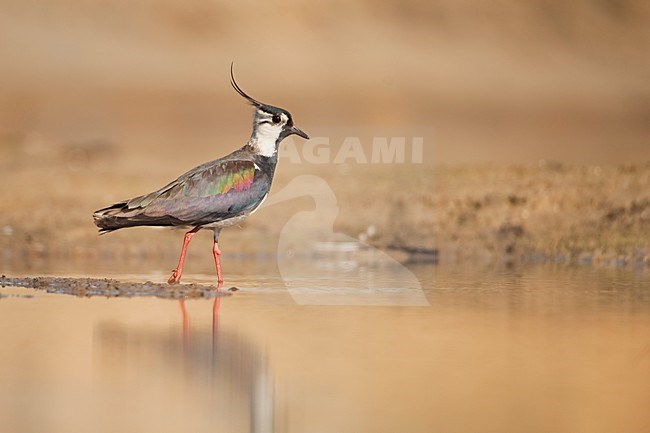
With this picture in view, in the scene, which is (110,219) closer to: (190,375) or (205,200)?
(205,200)

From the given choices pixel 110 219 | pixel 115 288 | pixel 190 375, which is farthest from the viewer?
pixel 110 219

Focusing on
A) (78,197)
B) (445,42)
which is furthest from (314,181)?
(445,42)

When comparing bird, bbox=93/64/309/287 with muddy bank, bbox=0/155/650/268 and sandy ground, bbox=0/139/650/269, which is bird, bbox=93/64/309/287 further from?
sandy ground, bbox=0/139/650/269

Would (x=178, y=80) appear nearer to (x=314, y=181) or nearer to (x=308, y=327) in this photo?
(x=314, y=181)

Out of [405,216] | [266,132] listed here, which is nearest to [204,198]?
[266,132]

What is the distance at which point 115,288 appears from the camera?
35.0 feet

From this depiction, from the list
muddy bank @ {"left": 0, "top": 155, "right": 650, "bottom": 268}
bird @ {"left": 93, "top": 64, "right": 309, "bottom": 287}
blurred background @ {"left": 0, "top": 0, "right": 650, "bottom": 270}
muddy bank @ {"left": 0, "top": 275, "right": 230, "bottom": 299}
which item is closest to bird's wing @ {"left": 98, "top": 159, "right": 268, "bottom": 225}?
bird @ {"left": 93, "top": 64, "right": 309, "bottom": 287}

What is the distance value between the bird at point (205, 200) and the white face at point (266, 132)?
1.6 inches

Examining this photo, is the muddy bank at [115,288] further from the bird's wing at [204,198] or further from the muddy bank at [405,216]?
the muddy bank at [405,216]

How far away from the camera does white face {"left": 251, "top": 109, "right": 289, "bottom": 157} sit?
11.5 metres

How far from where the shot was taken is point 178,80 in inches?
989

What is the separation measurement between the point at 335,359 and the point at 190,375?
3.29 ft

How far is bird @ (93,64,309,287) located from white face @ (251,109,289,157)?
4cm

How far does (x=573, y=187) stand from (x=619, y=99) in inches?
363
